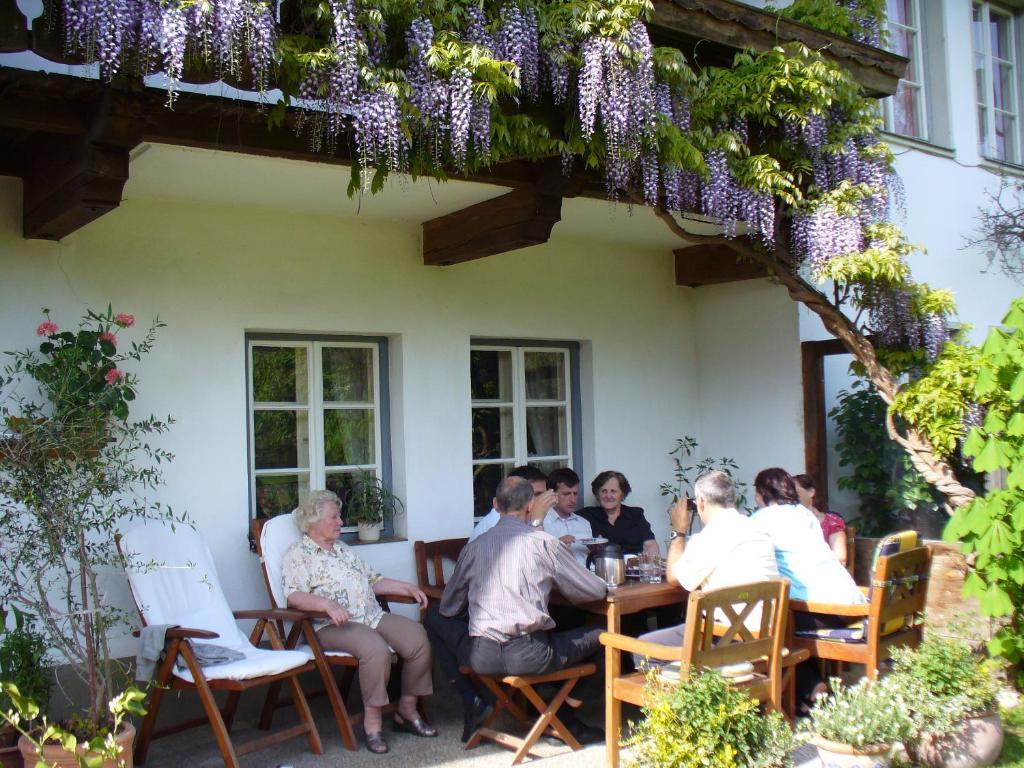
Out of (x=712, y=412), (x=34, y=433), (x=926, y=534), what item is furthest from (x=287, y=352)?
(x=926, y=534)

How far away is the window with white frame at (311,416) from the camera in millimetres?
5332

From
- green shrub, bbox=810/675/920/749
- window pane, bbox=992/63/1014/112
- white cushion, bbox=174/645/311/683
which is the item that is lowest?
green shrub, bbox=810/675/920/749

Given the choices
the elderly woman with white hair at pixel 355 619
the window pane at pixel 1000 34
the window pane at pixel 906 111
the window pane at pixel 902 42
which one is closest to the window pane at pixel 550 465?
the elderly woman with white hair at pixel 355 619

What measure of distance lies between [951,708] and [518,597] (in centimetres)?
164

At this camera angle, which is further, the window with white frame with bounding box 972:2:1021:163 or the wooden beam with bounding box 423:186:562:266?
the window with white frame with bounding box 972:2:1021:163

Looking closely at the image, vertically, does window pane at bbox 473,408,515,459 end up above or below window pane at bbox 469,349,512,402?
below

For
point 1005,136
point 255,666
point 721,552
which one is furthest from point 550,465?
point 1005,136

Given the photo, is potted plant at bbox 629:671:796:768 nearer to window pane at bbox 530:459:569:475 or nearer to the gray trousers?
the gray trousers

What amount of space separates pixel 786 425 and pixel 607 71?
3.11m

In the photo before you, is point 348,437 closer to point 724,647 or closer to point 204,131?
point 204,131

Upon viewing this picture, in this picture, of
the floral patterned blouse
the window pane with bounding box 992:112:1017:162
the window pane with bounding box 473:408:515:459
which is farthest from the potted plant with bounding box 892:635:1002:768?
the window pane with bounding box 992:112:1017:162

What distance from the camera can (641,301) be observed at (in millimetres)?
6719

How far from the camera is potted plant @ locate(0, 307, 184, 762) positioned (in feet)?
11.9

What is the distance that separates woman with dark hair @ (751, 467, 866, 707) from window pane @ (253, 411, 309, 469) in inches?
93.0
